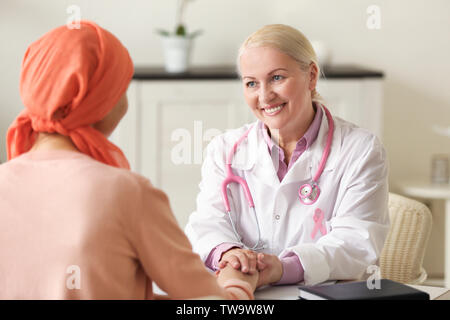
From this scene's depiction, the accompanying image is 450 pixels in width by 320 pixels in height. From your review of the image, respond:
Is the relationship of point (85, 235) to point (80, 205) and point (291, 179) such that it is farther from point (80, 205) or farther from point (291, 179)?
point (291, 179)

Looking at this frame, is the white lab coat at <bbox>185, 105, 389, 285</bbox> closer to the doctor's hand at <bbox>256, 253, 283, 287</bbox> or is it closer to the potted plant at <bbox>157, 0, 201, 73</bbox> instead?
the doctor's hand at <bbox>256, 253, 283, 287</bbox>

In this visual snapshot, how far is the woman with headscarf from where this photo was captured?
97 cm

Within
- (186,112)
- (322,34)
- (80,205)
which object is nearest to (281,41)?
(80,205)

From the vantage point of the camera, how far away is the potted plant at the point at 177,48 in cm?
345

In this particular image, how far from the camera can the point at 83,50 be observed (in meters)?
1.03

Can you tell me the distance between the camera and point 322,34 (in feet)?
12.2

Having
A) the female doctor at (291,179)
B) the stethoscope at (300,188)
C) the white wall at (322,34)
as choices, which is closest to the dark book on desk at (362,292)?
the female doctor at (291,179)

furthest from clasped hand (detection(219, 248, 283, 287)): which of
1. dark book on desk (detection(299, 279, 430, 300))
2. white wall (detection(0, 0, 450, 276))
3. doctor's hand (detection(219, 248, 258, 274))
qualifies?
white wall (detection(0, 0, 450, 276))

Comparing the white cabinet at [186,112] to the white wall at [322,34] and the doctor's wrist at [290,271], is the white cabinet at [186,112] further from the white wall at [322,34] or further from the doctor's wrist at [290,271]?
the doctor's wrist at [290,271]

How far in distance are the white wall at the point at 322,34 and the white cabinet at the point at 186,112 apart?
45cm

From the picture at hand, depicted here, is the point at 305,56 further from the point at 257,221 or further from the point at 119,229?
the point at 119,229

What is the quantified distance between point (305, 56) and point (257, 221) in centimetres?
48

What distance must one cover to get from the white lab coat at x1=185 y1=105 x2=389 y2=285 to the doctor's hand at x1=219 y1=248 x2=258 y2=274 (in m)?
0.11

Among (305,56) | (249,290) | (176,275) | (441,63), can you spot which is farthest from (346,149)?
(441,63)
